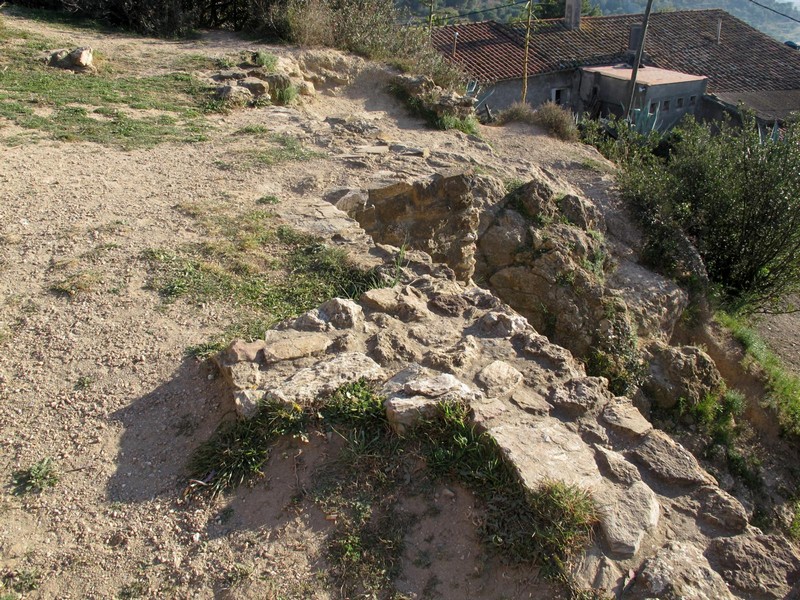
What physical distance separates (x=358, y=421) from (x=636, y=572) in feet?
5.05

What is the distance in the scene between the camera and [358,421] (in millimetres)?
3477

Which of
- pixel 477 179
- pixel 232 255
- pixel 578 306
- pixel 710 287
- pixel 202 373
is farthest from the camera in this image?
pixel 710 287

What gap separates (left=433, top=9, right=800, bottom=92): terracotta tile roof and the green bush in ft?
39.2

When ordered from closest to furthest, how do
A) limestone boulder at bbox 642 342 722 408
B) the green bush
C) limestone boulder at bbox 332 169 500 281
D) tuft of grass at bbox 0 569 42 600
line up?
tuft of grass at bbox 0 569 42 600 → limestone boulder at bbox 642 342 722 408 → limestone boulder at bbox 332 169 500 281 → the green bush

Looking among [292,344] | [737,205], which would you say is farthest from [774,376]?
[292,344]

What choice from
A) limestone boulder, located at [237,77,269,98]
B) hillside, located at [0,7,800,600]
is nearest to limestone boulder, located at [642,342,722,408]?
hillside, located at [0,7,800,600]

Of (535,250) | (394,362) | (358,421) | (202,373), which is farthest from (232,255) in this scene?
(535,250)

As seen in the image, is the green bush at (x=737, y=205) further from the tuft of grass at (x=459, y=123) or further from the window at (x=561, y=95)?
the window at (x=561, y=95)

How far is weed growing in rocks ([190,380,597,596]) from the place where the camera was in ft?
9.59

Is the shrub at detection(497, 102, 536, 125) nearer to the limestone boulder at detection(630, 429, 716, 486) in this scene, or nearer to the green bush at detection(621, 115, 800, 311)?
the green bush at detection(621, 115, 800, 311)

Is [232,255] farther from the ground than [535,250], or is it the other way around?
[232,255]

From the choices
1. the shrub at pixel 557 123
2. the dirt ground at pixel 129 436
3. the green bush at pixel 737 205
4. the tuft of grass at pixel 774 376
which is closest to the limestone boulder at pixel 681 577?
the dirt ground at pixel 129 436

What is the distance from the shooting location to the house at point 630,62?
2012 centimetres

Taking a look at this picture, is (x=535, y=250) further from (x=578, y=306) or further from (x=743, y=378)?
(x=743, y=378)
